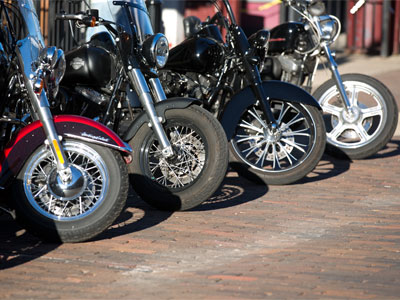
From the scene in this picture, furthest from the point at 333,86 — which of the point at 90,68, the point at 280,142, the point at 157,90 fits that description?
the point at 90,68

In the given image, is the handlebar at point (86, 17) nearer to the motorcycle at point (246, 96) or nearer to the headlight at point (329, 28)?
the motorcycle at point (246, 96)

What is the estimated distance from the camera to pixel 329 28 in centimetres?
862

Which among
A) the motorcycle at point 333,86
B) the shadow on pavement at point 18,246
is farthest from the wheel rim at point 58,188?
the motorcycle at point 333,86

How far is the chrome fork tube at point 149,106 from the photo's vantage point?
6031 mm

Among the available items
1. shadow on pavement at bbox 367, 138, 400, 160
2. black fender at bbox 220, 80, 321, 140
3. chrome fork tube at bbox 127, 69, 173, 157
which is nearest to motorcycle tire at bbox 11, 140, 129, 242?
chrome fork tube at bbox 127, 69, 173, 157

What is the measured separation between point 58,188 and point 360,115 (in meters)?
4.05

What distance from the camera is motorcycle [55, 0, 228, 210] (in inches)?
240

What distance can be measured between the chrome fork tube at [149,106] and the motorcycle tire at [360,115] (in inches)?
114

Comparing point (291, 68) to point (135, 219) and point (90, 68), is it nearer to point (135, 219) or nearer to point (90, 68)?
point (90, 68)

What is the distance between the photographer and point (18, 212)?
529 cm

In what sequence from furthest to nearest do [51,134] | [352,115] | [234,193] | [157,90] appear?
[352,115]
[234,193]
[157,90]
[51,134]

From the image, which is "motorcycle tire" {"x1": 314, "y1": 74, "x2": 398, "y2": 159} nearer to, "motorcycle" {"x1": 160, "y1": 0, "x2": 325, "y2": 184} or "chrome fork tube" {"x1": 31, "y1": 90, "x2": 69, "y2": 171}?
"motorcycle" {"x1": 160, "y1": 0, "x2": 325, "y2": 184}

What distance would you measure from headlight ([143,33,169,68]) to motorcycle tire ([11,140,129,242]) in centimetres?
116

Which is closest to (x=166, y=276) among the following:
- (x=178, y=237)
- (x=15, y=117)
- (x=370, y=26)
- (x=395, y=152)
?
(x=178, y=237)
